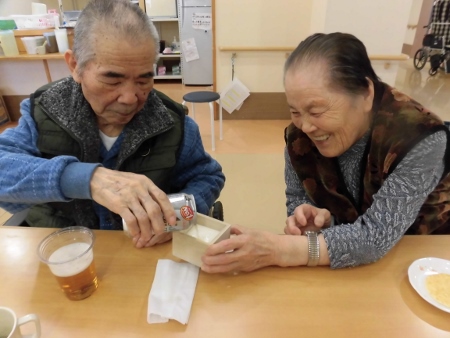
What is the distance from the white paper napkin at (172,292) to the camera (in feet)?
2.31

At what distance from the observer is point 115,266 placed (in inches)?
33.6

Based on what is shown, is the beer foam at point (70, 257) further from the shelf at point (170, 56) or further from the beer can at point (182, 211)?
the shelf at point (170, 56)

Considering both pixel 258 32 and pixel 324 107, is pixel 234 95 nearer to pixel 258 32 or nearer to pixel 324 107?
pixel 258 32

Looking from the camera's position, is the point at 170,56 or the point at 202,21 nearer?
the point at 202,21

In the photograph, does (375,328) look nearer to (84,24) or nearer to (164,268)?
(164,268)

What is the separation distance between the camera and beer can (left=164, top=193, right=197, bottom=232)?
2.54 feet

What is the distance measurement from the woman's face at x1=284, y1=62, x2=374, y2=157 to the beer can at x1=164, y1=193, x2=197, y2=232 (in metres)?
0.43

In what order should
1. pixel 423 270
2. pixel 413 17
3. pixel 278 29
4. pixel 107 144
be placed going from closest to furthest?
pixel 423 270, pixel 107 144, pixel 278 29, pixel 413 17

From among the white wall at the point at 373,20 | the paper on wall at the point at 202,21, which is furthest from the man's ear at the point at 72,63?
the paper on wall at the point at 202,21

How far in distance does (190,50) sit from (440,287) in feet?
16.2

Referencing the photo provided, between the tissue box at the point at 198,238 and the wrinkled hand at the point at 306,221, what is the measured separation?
0.85 ft

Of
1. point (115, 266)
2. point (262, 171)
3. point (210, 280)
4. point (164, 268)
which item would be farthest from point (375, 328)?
point (262, 171)

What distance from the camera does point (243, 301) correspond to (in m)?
0.75

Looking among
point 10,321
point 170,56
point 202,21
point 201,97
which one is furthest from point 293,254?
point 170,56
